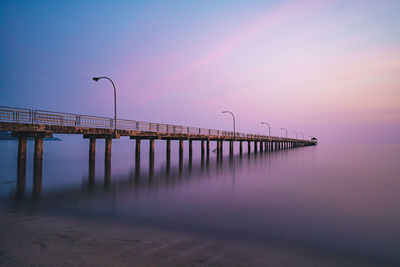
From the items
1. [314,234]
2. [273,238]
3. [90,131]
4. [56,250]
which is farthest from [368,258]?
[90,131]

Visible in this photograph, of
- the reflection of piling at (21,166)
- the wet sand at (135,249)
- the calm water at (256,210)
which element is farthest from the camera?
the reflection of piling at (21,166)

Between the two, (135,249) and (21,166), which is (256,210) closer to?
(135,249)

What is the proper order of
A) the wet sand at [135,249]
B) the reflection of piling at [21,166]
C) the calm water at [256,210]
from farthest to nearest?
1. the reflection of piling at [21,166]
2. the calm water at [256,210]
3. the wet sand at [135,249]

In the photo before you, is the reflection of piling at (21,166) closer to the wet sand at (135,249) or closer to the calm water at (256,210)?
the calm water at (256,210)

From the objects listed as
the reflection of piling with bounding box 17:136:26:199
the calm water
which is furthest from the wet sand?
the reflection of piling with bounding box 17:136:26:199

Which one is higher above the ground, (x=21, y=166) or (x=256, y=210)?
(x=21, y=166)

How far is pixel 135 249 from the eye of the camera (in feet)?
16.6

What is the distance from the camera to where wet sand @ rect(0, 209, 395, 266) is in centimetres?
452

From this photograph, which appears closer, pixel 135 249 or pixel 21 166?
pixel 135 249

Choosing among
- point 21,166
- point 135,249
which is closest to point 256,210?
point 135,249

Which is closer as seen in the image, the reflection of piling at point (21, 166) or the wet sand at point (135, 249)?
the wet sand at point (135, 249)

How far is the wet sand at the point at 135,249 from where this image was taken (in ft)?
14.8

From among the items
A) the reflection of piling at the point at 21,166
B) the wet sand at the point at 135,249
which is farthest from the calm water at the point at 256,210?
the reflection of piling at the point at 21,166

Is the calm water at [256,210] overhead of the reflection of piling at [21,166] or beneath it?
beneath
